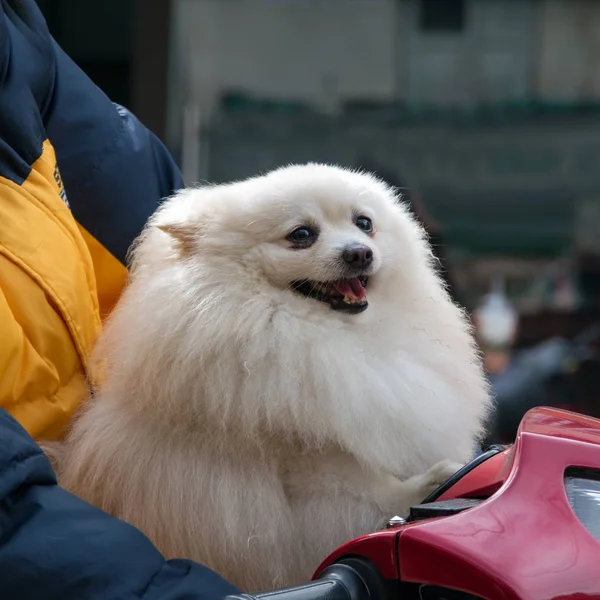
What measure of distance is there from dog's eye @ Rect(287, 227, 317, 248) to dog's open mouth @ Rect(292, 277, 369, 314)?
0.09 metres

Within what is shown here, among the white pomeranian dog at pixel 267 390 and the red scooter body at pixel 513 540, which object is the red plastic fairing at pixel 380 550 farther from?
the white pomeranian dog at pixel 267 390

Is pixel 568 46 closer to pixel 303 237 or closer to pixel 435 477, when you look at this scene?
pixel 303 237

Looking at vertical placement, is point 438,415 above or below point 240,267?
below

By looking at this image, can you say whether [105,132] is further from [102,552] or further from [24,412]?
[102,552]

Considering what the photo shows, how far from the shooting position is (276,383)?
4.45 ft

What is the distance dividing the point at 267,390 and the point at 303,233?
414 millimetres

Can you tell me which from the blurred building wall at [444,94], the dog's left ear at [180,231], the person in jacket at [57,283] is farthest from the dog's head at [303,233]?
the blurred building wall at [444,94]

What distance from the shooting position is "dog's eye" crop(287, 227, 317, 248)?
165cm

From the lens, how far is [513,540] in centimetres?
85

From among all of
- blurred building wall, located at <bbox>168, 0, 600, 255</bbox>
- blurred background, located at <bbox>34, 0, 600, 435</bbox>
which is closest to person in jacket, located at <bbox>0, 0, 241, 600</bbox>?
blurred background, located at <bbox>34, 0, 600, 435</bbox>

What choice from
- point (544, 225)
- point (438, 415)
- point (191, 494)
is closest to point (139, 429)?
point (191, 494)

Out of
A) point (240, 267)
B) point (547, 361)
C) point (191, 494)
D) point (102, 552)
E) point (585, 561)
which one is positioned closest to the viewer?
point (585, 561)

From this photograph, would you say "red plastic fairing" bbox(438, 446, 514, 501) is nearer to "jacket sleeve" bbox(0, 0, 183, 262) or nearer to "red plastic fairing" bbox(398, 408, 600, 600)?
"red plastic fairing" bbox(398, 408, 600, 600)

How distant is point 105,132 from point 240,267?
373 mm
